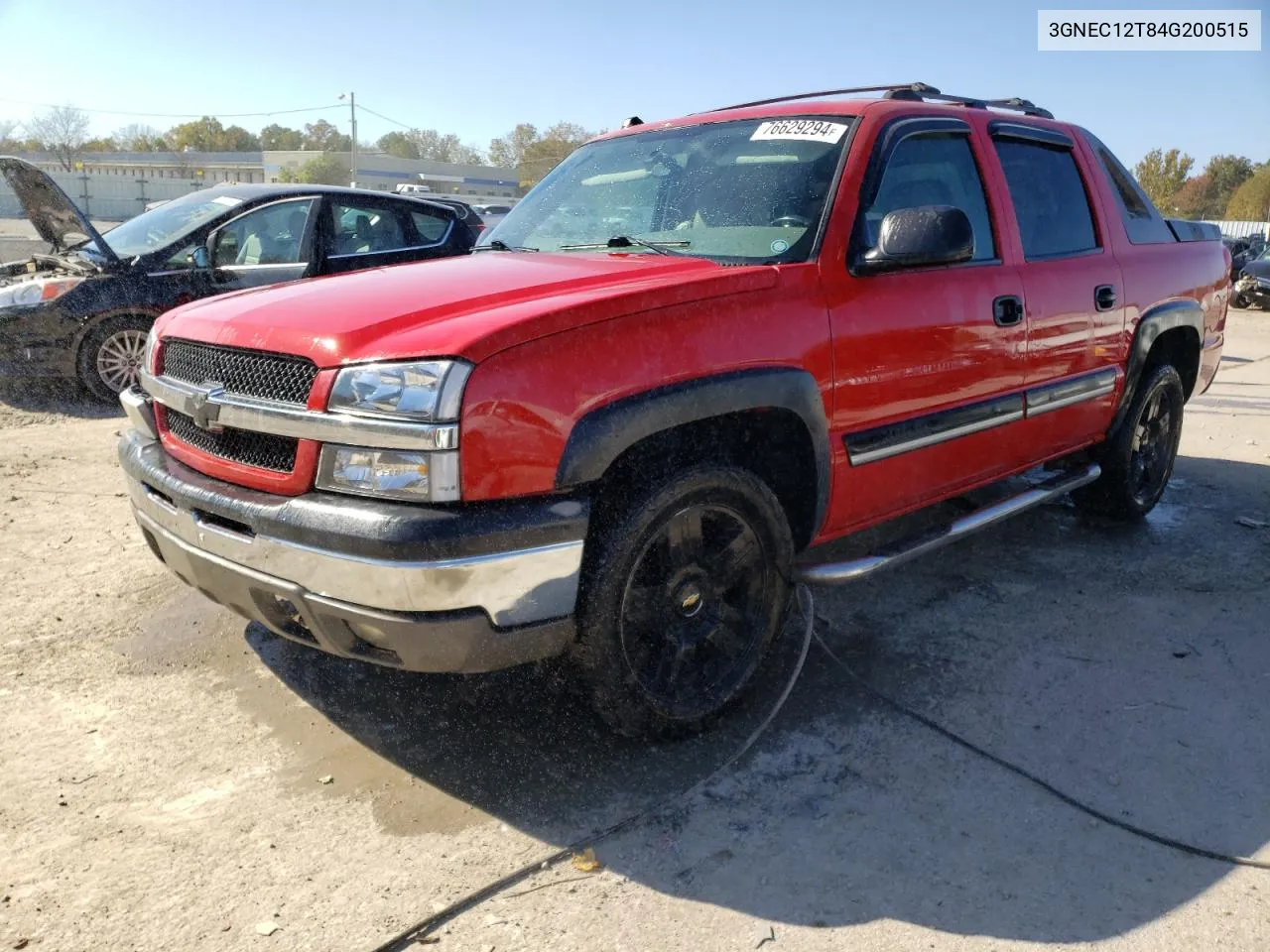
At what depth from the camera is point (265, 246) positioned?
773 cm

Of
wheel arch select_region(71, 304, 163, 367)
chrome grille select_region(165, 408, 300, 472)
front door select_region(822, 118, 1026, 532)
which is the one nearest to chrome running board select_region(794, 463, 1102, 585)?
front door select_region(822, 118, 1026, 532)

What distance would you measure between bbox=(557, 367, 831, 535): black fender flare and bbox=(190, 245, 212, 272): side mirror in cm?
597

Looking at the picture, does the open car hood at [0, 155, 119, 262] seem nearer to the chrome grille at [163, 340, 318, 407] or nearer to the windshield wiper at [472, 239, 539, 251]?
the windshield wiper at [472, 239, 539, 251]

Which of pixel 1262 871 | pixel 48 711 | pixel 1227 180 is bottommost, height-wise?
pixel 1262 871

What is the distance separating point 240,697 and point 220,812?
0.68 m

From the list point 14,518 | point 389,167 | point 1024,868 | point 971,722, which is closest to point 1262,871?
point 1024,868

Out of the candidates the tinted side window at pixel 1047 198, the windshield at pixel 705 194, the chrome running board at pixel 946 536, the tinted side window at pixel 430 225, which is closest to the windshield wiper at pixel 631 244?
the windshield at pixel 705 194

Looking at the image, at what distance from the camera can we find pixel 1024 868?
253 cm

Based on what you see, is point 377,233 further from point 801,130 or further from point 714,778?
point 714,778

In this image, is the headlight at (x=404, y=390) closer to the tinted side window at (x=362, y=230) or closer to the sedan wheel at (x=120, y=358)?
the tinted side window at (x=362, y=230)

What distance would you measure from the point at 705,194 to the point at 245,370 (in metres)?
1.68

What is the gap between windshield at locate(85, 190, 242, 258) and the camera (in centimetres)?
767

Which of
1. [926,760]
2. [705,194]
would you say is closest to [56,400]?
[705,194]

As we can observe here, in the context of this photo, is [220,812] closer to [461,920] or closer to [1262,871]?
[461,920]
